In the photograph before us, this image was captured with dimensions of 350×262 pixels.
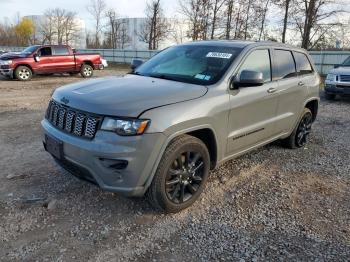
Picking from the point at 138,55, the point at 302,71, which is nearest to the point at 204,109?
the point at 302,71

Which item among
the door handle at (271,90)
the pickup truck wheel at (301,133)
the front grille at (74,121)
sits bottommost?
the pickup truck wheel at (301,133)

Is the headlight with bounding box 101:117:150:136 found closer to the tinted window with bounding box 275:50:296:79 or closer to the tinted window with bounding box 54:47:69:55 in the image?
the tinted window with bounding box 275:50:296:79

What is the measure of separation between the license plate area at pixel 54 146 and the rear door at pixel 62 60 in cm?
1397

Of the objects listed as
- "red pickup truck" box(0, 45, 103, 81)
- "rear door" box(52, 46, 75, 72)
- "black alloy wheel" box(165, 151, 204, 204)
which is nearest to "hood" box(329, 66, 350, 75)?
"black alloy wheel" box(165, 151, 204, 204)

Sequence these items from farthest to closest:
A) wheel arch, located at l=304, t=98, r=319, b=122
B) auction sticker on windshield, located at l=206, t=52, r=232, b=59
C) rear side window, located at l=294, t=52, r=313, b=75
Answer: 1. wheel arch, located at l=304, t=98, r=319, b=122
2. rear side window, located at l=294, t=52, r=313, b=75
3. auction sticker on windshield, located at l=206, t=52, r=232, b=59

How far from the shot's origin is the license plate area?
3.57 meters

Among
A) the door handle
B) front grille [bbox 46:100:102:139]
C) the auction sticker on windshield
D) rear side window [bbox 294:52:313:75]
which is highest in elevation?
the auction sticker on windshield

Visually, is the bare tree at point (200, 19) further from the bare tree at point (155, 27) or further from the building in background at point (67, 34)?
the building in background at point (67, 34)

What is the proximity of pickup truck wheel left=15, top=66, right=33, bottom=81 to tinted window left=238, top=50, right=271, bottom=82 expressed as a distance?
14.0m

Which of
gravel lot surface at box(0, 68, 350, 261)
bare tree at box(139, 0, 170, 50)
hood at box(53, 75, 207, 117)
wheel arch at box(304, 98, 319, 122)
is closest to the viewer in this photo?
gravel lot surface at box(0, 68, 350, 261)

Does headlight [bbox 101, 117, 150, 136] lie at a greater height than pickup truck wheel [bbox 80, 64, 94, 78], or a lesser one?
greater

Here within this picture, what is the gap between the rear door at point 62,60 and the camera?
1675 centimetres

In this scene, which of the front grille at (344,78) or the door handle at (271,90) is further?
the front grille at (344,78)

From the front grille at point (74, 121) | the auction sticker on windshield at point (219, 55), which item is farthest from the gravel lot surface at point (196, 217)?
the auction sticker on windshield at point (219, 55)
